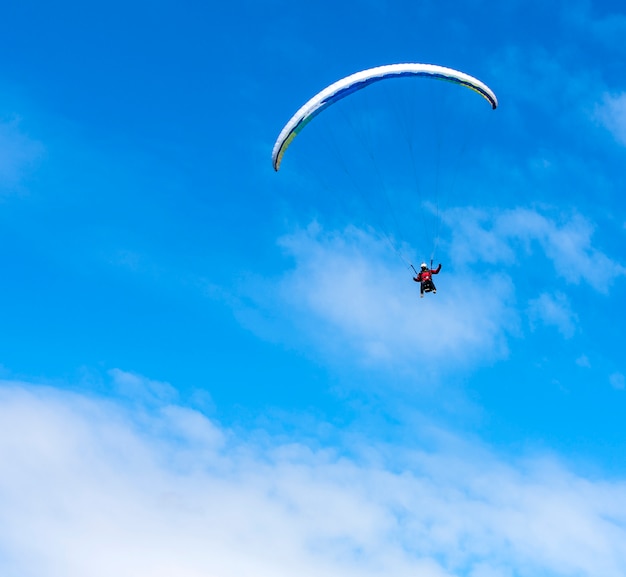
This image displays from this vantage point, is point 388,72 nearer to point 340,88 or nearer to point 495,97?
point 340,88

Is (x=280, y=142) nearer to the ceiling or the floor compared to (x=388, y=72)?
nearer to the floor

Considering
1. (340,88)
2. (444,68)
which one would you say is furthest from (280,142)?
(444,68)

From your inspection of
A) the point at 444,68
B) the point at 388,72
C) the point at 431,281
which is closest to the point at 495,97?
the point at 444,68

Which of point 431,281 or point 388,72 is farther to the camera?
point 431,281

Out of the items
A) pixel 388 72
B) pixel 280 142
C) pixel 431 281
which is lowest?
pixel 431 281

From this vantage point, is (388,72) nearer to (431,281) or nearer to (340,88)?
(340,88)

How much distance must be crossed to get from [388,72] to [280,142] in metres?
6.34

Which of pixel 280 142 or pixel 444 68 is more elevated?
pixel 444 68

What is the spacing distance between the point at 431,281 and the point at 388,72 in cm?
1092

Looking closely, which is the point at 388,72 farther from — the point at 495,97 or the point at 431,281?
the point at 431,281

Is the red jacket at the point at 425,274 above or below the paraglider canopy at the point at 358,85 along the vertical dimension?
below

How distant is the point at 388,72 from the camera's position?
39.2 meters

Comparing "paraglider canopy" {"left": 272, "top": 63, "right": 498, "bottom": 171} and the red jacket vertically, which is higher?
"paraglider canopy" {"left": 272, "top": 63, "right": 498, "bottom": 171}

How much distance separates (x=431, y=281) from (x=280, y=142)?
35.0 ft
